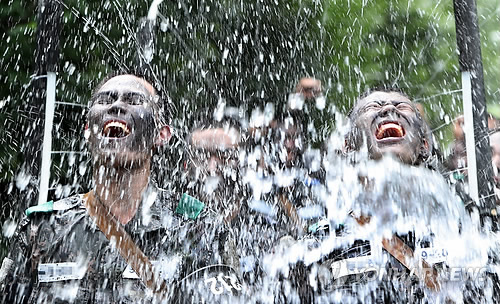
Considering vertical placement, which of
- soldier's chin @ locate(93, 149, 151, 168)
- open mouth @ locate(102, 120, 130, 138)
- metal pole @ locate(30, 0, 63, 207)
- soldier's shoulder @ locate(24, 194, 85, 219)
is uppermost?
metal pole @ locate(30, 0, 63, 207)

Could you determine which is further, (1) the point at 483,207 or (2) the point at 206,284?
(1) the point at 483,207

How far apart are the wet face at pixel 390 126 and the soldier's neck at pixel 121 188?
39.7 inches

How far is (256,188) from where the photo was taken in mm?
4090

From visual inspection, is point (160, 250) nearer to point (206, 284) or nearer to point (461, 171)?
point (206, 284)

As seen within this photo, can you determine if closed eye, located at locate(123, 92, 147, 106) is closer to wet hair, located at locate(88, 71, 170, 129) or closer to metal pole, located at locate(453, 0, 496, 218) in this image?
wet hair, located at locate(88, 71, 170, 129)

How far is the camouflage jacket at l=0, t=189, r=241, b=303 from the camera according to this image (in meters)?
3.08

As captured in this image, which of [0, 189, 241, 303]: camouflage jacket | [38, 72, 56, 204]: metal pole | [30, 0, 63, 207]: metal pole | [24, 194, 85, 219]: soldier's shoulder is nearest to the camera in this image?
[0, 189, 241, 303]: camouflage jacket

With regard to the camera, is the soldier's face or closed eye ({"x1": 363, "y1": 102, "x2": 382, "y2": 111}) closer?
the soldier's face

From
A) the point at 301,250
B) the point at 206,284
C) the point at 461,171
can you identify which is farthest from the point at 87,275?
the point at 461,171

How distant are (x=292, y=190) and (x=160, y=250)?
1.08m

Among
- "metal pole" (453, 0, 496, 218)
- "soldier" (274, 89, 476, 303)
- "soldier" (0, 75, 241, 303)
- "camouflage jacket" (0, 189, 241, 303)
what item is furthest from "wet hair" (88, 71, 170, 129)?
"metal pole" (453, 0, 496, 218)

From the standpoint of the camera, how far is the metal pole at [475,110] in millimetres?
3746

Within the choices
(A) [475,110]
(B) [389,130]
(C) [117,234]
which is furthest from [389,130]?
(C) [117,234]

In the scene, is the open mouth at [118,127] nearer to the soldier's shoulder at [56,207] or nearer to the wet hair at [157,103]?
the wet hair at [157,103]
